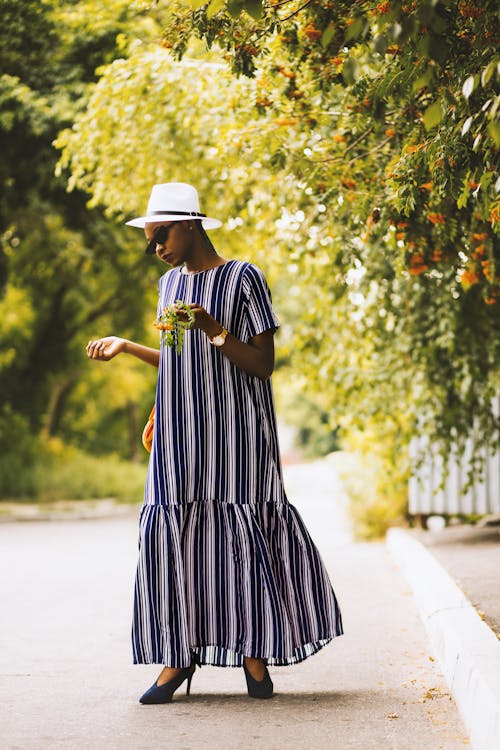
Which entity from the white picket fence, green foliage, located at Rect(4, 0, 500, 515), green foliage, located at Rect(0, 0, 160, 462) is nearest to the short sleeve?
green foliage, located at Rect(4, 0, 500, 515)

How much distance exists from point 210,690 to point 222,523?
894mm

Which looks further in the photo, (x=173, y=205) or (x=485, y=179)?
(x=173, y=205)

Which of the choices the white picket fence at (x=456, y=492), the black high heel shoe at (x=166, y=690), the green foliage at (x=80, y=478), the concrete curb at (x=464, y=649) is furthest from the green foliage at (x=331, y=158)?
the green foliage at (x=80, y=478)

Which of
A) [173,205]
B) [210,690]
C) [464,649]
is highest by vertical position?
[173,205]

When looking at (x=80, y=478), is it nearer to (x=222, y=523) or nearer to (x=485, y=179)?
(x=222, y=523)

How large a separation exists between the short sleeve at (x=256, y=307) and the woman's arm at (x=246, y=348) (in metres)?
0.03

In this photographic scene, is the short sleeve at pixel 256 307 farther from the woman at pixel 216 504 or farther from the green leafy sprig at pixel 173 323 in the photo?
the green leafy sprig at pixel 173 323

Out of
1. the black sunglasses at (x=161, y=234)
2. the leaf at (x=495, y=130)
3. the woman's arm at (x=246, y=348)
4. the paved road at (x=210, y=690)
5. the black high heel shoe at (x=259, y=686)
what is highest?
the black sunglasses at (x=161, y=234)

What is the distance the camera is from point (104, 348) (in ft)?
16.2

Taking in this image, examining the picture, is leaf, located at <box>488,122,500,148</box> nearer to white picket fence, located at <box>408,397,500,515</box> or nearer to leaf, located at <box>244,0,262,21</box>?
leaf, located at <box>244,0,262,21</box>

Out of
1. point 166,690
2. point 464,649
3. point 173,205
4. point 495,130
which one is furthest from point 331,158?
point 495,130

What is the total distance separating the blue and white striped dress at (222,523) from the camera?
4.84 metres

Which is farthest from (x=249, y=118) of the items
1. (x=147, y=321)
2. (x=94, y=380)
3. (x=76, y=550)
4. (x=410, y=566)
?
(x=94, y=380)

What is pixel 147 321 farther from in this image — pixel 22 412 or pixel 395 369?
pixel 395 369
